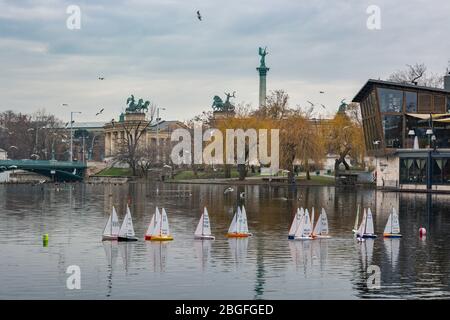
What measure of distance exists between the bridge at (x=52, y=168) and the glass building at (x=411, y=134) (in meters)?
64.0

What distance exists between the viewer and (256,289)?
32.1 m

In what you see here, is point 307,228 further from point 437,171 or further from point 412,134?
point 412,134

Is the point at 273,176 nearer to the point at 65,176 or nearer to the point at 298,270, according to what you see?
the point at 65,176

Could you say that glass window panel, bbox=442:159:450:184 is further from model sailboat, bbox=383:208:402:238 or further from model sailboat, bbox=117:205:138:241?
model sailboat, bbox=117:205:138:241

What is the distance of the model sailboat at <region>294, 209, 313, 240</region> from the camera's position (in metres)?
47.4

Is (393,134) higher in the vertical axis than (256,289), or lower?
higher

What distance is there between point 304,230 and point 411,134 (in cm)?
6075

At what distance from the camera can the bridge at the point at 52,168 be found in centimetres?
14238

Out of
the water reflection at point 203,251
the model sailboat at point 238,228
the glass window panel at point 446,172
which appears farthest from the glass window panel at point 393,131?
the water reflection at point 203,251

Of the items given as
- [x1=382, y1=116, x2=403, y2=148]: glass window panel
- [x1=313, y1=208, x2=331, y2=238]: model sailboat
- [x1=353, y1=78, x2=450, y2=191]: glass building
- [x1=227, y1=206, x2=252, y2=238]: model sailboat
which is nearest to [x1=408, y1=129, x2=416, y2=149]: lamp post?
[x1=353, y1=78, x2=450, y2=191]: glass building

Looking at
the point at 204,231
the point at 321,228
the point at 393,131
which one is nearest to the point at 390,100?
the point at 393,131
